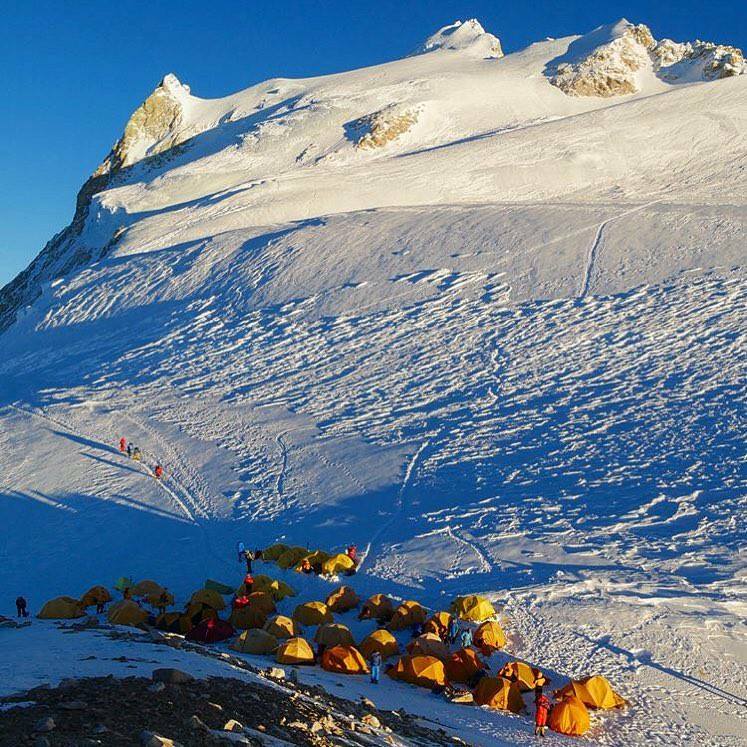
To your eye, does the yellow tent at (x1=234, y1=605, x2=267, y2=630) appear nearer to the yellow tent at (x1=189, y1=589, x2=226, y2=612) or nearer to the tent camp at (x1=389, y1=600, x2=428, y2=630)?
the yellow tent at (x1=189, y1=589, x2=226, y2=612)

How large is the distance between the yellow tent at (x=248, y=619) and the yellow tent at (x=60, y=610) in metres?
3.34

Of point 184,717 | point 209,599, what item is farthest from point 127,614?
point 184,717

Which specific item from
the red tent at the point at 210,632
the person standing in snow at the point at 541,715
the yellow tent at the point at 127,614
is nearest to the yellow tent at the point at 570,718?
the person standing in snow at the point at 541,715

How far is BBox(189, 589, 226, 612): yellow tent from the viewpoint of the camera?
16.4m

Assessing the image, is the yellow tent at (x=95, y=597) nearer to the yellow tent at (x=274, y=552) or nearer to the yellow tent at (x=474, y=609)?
the yellow tent at (x=274, y=552)

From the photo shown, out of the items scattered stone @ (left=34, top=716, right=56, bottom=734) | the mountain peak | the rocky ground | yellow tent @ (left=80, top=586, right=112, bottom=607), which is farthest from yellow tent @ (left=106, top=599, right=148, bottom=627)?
the mountain peak

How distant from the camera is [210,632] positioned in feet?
50.0

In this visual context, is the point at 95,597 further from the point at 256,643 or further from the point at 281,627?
the point at 281,627

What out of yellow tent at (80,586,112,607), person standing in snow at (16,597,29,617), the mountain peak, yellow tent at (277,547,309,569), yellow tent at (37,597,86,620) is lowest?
person standing in snow at (16,597,29,617)

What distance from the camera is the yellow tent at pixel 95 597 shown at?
16.9 m

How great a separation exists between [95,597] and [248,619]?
3.72 metres

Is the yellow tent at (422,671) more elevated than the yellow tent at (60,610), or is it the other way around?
the yellow tent at (422,671)

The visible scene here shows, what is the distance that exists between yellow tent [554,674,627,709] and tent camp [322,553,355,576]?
664 cm

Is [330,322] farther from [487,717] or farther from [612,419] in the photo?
[487,717]
